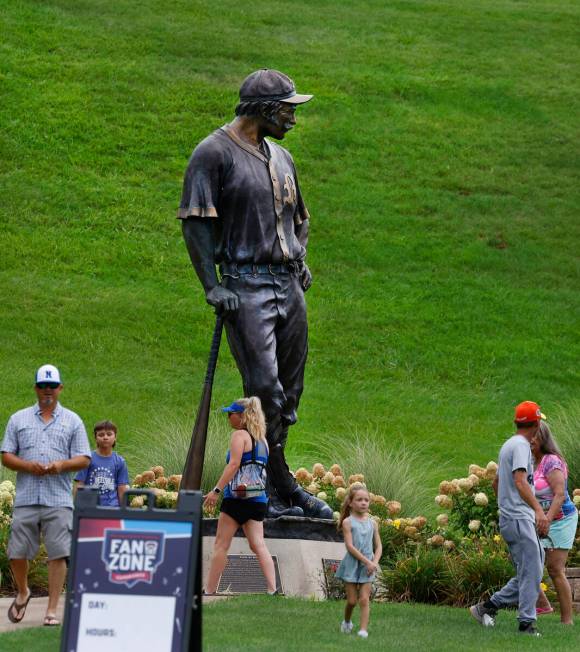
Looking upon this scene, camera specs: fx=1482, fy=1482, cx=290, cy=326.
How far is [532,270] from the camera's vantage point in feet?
91.0

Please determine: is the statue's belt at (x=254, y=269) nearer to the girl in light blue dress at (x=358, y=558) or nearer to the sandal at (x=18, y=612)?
the girl in light blue dress at (x=358, y=558)

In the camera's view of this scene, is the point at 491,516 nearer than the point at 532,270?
Yes

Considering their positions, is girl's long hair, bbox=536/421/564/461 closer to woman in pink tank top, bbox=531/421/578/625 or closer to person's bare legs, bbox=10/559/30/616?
woman in pink tank top, bbox=531/421/578/625

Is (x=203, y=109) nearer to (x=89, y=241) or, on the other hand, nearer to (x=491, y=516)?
(x=89, y=241)

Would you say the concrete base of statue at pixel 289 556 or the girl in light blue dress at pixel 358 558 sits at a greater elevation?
the girl in light blue dress at pixel 358 558

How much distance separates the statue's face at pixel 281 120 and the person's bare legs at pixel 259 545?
2813mm

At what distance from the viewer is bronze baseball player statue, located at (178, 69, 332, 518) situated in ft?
34.9

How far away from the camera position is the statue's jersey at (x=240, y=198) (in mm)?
10617

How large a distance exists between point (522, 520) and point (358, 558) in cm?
118

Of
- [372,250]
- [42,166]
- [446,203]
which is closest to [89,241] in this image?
[42,166]

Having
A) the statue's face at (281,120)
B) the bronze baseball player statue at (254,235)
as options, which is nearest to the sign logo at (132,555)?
the bronze baseball player statue at (254,235)

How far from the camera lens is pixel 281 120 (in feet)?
35.2

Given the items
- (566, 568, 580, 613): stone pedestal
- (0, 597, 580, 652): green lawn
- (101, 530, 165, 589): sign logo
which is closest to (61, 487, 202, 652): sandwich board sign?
(101, 530, 165, 589): sign logo

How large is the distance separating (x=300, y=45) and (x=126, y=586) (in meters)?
32.1
